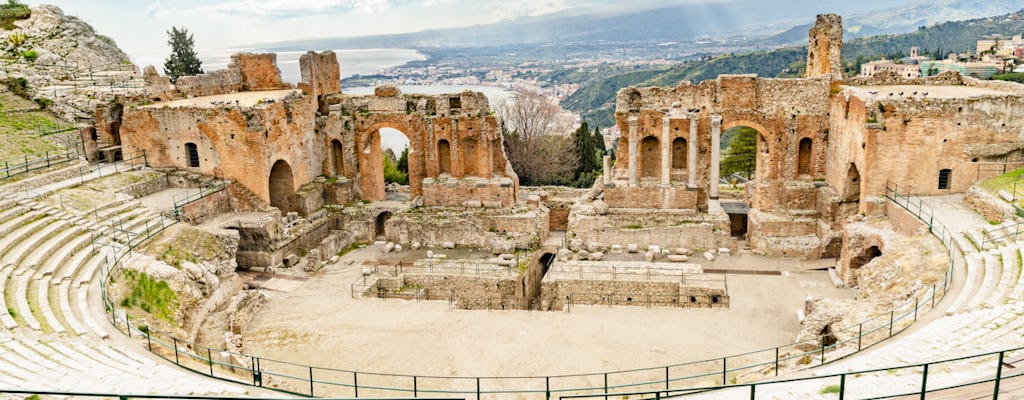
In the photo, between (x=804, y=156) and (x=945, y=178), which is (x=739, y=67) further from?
(x=945, y=178)

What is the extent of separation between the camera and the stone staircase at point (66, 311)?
13.4 m

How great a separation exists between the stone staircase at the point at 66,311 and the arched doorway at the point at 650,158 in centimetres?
1830

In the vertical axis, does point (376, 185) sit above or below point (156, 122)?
below

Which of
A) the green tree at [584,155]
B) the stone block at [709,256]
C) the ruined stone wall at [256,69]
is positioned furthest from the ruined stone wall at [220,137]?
the green tree at [584,155]

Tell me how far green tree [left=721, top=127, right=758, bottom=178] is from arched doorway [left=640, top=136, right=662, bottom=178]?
16786mm

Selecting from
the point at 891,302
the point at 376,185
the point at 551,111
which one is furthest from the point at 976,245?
the point at 551,111

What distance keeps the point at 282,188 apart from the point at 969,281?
23.7 m

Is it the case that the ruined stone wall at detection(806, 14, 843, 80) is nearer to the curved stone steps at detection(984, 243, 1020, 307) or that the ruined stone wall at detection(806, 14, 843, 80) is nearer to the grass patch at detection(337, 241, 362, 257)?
the curved stone steps at detection(984, 243, 1020, 307)

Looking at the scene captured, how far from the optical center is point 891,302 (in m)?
18.5

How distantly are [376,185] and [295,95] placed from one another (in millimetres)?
4963

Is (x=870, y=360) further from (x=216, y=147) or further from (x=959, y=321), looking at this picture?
(x=216, y=147)

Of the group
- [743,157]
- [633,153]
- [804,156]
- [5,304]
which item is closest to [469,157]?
[633,153]

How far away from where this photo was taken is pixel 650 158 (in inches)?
1206

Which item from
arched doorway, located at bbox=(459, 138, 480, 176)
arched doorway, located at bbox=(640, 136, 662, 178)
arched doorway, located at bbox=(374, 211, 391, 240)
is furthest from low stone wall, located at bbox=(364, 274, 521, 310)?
arched doorway, located at bbox=(640, 136, 662, 178)
